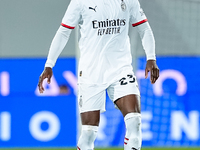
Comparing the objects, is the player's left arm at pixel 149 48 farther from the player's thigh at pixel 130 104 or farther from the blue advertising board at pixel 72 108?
the blue advertising board at pixel 72 108

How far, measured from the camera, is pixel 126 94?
16.1ft

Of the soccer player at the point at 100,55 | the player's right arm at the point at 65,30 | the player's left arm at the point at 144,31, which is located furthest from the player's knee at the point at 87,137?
the player's left arm at the point at 144,31

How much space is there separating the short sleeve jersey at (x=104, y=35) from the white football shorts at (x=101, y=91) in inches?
1.7

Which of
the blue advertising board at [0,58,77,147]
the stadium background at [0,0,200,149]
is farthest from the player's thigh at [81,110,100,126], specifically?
the blue advertising board at [0,58,77,147]

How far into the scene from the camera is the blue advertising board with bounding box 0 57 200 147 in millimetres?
9055

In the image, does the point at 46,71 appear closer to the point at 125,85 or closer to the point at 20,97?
the point at 125,85

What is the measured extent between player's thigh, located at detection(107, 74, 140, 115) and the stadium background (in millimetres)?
3935

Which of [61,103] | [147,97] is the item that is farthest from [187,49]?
[61,103]

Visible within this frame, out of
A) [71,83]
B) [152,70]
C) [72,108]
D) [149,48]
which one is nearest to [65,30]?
[149,48]

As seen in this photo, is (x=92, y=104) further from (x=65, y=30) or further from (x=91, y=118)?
(x=65, y=30)

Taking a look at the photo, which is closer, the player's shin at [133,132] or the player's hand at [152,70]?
the player's shin at [133,132]

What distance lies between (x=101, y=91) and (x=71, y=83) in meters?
4.40

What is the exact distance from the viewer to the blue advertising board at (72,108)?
9.05m

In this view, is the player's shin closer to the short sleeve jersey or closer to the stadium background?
the short sleeve jersey
